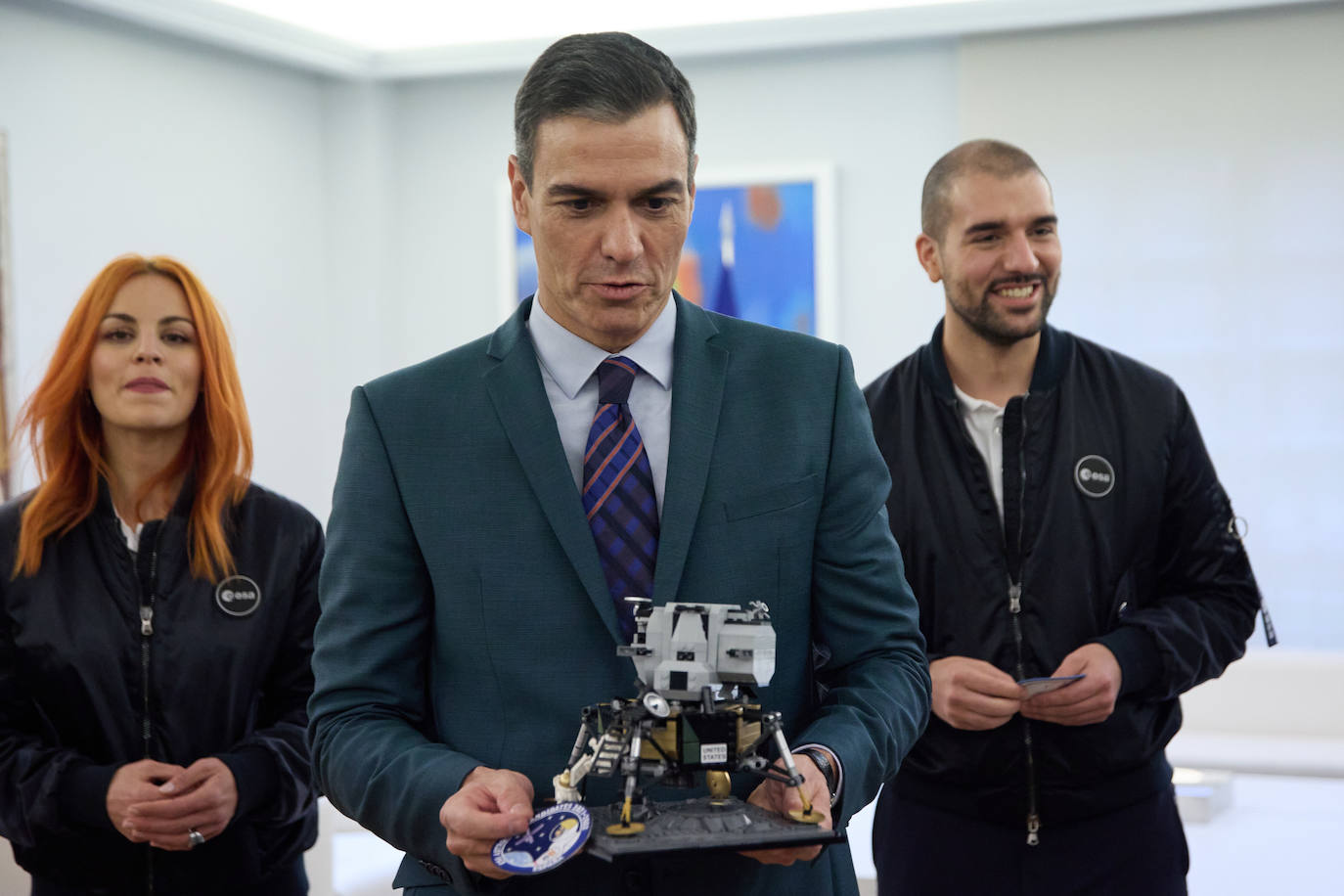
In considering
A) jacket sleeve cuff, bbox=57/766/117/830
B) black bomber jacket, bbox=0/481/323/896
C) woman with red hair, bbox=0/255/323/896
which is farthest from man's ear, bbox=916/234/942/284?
jacket sleeve cuff, bbox=57/766/117/830

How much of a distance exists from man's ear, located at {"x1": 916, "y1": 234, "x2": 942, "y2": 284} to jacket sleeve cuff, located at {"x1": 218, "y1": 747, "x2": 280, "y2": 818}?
1.62 metres

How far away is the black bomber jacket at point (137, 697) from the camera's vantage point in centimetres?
250

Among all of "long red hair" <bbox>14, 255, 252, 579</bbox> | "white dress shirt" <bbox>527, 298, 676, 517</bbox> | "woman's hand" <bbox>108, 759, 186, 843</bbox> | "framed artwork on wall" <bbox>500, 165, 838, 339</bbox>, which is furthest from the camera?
"framed artwork on wall" <bbox>500, 165, 838, 339</bbox>

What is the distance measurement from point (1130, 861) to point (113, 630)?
6.26ft

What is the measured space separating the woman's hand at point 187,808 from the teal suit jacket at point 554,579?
0.87 m

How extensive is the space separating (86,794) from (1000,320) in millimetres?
1895

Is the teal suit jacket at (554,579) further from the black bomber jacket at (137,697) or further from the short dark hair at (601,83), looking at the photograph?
the black bomber jacket at (137,697)

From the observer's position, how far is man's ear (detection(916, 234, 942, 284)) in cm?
291

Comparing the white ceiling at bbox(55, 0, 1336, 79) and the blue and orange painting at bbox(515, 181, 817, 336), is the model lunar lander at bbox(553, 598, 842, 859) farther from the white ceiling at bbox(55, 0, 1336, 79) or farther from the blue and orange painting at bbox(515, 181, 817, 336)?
the blue and orange painting at bbox(515, 181, 817, 336)

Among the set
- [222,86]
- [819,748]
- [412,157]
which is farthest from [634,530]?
[412,157]

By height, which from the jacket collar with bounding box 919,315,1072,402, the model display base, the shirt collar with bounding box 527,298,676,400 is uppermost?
the shirt collar with bounding box 527,298,676,400

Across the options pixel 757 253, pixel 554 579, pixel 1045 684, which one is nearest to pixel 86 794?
pixel 554 579

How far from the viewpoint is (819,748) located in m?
1.55

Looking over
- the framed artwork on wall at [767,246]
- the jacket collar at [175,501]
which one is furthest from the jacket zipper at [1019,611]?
the framed artwork on wall at [767,246]
